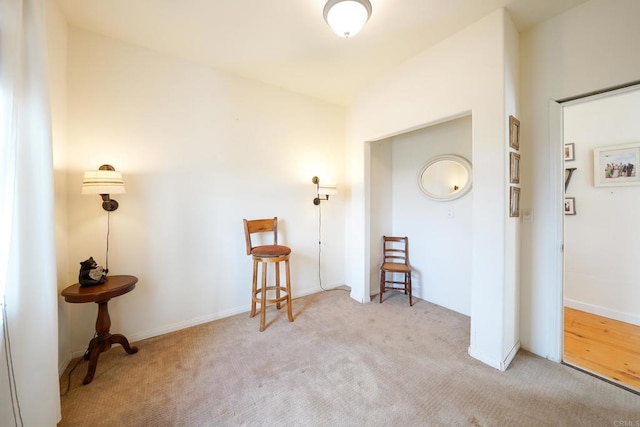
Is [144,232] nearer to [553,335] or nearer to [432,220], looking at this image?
[432,220]

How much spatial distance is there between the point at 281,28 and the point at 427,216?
2.66 meters

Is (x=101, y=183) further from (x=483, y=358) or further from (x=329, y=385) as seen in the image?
(x=483, y=358)

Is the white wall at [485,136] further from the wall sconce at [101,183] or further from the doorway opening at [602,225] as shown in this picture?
the wall sconce at [101,183]

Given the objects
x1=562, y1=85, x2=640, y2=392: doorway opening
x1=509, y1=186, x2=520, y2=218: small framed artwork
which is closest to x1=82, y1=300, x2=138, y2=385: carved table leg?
x1=509, y1=186, x2=520, y2=218: small framed artwork

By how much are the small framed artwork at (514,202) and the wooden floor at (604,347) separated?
49.8 inches

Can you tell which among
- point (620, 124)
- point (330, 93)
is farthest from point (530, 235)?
point (330, 93)

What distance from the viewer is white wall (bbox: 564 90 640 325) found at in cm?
248

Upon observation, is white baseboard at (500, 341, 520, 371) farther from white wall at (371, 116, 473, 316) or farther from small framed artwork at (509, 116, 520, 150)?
small framed artwork at (509, 116, 520, 150)

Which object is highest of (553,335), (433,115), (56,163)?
(433,115)

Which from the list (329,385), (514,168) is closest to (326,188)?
(514,168)

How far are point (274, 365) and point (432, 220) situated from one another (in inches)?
97.6

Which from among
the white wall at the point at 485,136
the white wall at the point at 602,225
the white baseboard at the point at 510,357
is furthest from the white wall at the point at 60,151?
the white wall at the point at 602,225

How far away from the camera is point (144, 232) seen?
2242mm

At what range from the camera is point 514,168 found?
1.92 meters
